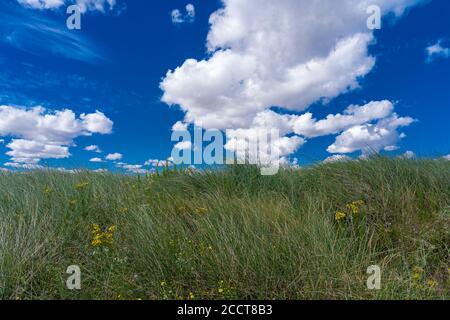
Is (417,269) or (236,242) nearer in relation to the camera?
(417,269)

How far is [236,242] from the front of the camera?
299cm

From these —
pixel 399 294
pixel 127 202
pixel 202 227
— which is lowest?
pixel 399 294

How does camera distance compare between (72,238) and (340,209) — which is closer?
(72,238)

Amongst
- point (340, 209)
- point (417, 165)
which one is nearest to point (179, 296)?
point (340, 209)

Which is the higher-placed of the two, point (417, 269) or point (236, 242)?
point (236, 242)

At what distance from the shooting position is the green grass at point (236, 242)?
8.83 ft

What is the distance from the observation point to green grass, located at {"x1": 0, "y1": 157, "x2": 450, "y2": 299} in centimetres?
269
